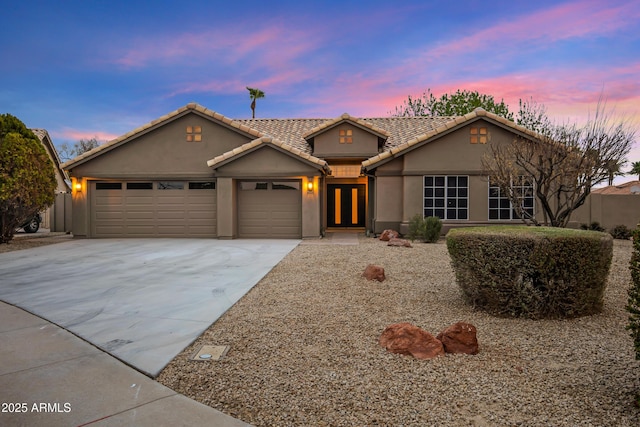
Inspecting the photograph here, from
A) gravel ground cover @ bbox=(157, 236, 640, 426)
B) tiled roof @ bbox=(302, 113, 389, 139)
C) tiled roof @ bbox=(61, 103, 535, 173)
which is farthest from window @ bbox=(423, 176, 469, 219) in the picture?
gravel ground cover @ bbox=(157, 236, 640, 426)

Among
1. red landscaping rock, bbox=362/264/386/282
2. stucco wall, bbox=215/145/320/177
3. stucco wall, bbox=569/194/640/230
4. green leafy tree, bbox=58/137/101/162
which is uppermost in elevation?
green leafy tree, bbox=58/137/101/162

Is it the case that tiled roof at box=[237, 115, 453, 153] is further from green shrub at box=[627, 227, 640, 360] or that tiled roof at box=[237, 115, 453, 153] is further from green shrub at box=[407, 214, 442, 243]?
green shrub at box=[627, 227, 640, 360]

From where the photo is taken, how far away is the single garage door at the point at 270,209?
15.2 m

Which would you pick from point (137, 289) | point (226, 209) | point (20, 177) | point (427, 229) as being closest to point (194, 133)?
point (226, 209)

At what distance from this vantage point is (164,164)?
15625mm

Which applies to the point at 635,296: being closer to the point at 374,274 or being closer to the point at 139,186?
the point at 374,274

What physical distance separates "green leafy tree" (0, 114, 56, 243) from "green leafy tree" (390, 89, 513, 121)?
31.4 m

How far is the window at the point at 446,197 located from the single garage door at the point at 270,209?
5.09 meters

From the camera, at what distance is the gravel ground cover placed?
2779 millimetres

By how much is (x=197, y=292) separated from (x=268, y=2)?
1091 cm

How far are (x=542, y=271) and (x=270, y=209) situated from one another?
37.8 feet

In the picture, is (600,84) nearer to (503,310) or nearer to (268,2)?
(503,310)

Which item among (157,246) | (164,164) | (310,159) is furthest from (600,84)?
(164,164)

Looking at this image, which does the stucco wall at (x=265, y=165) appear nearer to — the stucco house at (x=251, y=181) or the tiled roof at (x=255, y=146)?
the stucco house at (x=251, y=181)
